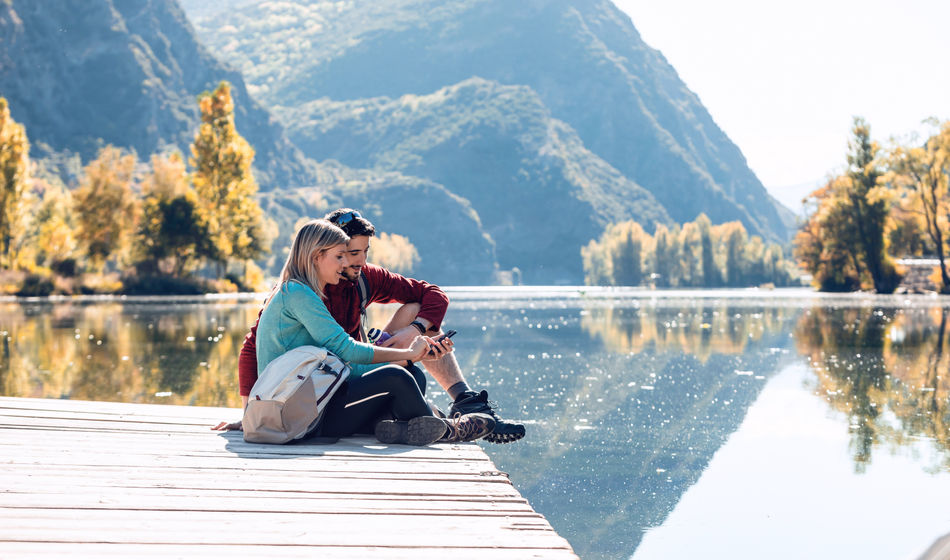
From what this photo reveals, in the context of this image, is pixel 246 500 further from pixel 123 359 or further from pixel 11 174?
pixel 11 174

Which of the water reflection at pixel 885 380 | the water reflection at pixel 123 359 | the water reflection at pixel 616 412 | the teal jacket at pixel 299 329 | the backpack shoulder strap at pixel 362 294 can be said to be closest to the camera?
the teal jacket at pixel 299 329

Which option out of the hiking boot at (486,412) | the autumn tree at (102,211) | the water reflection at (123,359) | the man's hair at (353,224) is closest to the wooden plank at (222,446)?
the hiking boot at (486,412)

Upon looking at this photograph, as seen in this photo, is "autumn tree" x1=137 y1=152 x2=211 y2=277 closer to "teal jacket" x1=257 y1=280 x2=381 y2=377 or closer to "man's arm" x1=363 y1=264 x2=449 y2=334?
"man's arm" x1=363 y1=264 x2=449 y2=334

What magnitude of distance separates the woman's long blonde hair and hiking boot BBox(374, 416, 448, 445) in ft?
3.64

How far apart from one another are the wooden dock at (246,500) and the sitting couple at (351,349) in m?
0.19

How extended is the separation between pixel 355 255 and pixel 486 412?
5.12ft

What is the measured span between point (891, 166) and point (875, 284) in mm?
9301

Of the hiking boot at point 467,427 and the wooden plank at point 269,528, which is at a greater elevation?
the wooden plank at point 269,528

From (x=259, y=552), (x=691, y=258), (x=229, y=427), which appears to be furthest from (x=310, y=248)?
(x=691, y=258)

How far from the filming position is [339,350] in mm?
6559

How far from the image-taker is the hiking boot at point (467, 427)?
22.0 feet

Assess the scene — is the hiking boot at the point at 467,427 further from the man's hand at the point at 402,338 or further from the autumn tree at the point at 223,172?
the autumn tree at the point at 223,172

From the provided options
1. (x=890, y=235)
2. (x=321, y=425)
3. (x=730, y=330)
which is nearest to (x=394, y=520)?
(x=321, y=425)

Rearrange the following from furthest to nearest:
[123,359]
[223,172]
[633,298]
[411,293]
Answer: [633,298] → [223,172] → [123,359] → [411,293]
